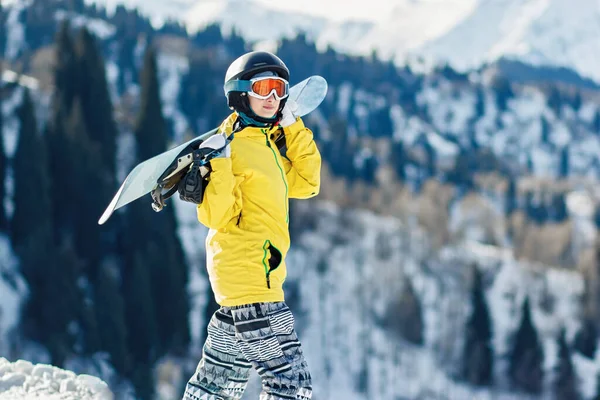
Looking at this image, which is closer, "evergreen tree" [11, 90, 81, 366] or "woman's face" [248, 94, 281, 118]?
"woman's face" [248, 94, 281, 118]

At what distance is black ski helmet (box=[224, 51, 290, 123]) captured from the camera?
6.27m

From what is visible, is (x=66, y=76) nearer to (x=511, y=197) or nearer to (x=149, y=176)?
(x=149, y=176)

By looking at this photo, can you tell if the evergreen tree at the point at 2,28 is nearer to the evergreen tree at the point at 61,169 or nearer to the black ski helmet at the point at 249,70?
the evergreen tree at the point at 61,169

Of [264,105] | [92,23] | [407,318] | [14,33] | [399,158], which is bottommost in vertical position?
[407,318]

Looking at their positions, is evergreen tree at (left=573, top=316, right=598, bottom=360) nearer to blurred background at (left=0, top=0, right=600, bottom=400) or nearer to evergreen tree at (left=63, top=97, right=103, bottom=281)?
blurred background at (left=0, top=0, right=600, bottom=400)

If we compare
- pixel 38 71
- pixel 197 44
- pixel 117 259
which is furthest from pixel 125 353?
pixel 197 44

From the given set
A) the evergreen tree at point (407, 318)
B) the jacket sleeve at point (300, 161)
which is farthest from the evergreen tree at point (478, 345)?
the jacket sleeve at point (300, 161)

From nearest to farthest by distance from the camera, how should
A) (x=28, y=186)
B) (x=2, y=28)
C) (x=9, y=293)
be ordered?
(x=9, y=293)
(x=28, y=186)
(x=2, y=28)

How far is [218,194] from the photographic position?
5.85 metres

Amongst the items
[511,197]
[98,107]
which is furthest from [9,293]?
[511,197]

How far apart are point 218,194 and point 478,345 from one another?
71.7 metres

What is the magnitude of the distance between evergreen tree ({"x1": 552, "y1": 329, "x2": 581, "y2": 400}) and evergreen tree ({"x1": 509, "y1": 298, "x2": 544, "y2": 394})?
1336 millimetres

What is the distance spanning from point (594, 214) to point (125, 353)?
4420 inches

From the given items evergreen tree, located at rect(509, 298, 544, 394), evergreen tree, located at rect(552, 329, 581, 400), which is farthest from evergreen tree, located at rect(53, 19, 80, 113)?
evergreen tree, located at rect(552, 329, 581, 400)
